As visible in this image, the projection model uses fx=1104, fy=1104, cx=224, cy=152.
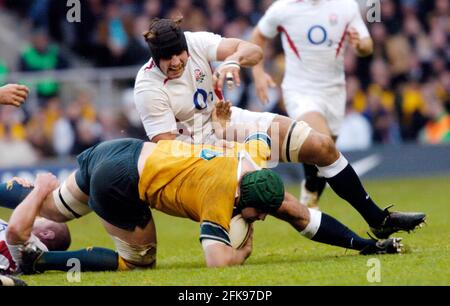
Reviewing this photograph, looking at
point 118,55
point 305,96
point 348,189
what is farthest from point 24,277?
point 118,55

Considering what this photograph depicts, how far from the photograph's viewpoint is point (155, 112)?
9.39 metres

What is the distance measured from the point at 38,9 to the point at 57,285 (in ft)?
46.7

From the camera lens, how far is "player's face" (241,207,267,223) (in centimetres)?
820

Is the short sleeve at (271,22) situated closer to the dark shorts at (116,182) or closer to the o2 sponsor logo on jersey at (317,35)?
the o2 sponsor logo on jersey at (317,35)

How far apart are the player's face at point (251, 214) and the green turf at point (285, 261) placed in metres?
0.36

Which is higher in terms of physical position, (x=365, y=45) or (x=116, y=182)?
(x=365, y=45)

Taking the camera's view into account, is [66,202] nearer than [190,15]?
Yes

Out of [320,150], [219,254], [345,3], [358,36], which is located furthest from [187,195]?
[345,3]

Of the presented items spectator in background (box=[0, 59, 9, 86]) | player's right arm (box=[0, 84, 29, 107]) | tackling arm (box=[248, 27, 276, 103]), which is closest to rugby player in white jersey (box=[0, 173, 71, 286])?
player's right arm (box=[0, 84, 29, 107])

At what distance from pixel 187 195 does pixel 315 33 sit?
159 inches

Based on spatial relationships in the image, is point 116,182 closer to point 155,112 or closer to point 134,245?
point 134,245

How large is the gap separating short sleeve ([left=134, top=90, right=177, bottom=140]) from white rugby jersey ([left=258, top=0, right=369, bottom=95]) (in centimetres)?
265
